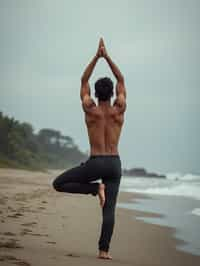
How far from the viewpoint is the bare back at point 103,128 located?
4.33m

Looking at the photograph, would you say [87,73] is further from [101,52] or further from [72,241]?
[72,241]

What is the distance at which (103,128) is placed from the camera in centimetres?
435

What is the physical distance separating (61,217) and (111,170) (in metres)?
3.89

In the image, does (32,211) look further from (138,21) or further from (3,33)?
(138,21)

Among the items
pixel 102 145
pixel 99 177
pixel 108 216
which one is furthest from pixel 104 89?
pixel 108 216

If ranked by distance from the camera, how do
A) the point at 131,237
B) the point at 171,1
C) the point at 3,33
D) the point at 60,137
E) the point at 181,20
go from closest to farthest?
the point at 131,237 < the point at 3,33 < the point at 171,1 < the point at 181,20 < the point at 60,137

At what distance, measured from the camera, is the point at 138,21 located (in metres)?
39.6

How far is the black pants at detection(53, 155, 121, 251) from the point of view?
430 centimetres

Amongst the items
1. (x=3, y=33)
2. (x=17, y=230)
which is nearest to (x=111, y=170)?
(x=17, y=230)

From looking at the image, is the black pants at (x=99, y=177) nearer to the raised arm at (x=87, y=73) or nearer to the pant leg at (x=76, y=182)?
the pant leg at (x=76, y=182)

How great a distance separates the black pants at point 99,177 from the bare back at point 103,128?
8 centimetres

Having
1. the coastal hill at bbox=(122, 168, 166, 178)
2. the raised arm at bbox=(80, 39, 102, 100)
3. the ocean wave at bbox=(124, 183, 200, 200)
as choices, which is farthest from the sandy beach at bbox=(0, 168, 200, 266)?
the coastal hill at bbox=(122, 168, 166, 178)

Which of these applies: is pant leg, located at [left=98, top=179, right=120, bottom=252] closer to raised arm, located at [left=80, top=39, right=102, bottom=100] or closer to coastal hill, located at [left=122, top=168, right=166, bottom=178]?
raised arm, located at [left=80, top=39, right=102, bottom=100]

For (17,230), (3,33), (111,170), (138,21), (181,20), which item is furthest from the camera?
(181,20)
